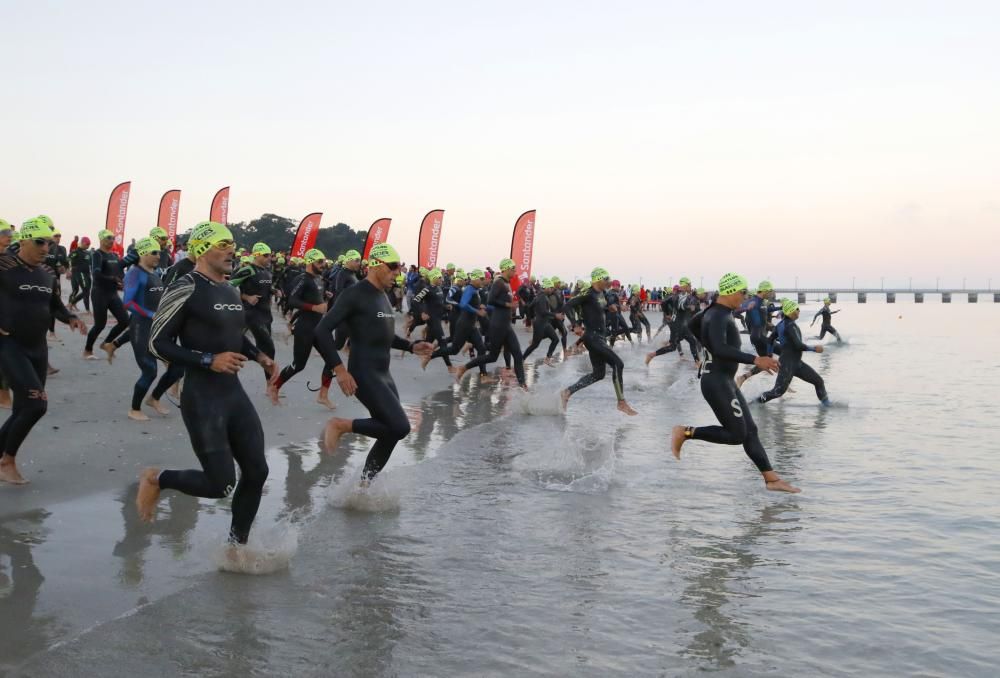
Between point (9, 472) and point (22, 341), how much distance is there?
973mm

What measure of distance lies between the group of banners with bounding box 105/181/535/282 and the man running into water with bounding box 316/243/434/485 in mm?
21185

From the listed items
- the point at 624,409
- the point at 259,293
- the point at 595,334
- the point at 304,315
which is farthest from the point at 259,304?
the point at 624,409

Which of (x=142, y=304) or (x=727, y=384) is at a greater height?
(x=142, y=304)

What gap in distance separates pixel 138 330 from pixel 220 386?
5237 mm

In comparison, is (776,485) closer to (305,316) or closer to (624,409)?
(624,409)

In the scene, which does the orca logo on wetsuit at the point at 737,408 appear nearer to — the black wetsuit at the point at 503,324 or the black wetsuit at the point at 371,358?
the black wetsuit at the point at 371,358

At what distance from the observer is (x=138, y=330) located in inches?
372

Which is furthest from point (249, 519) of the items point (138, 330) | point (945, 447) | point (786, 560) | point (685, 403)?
point (685, 403)

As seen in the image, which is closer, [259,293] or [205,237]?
[205,237]

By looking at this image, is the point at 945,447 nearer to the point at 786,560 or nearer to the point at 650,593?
the point at 786,560

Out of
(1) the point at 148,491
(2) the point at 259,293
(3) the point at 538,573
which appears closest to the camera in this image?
(1) the point at 148,491

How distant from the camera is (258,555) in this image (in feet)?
16.3

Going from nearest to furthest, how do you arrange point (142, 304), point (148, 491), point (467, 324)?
point (148, 491) < point (142, 304) < point (467, 324)

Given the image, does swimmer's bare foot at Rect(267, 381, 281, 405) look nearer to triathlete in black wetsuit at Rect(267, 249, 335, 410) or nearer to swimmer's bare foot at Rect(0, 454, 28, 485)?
triathlete in black wetsuit at Rect(267, 249, 335, 410)
